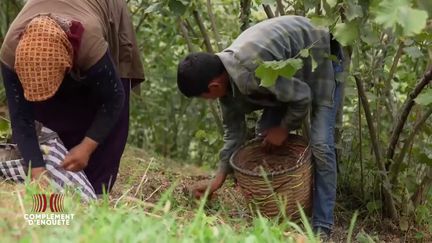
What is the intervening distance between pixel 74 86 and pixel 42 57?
51cm

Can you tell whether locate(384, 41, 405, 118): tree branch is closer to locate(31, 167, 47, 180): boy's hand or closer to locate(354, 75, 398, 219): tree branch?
locate(354, 75, 398, 219): tree branch

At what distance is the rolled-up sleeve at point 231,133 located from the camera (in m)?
Result: 3.83

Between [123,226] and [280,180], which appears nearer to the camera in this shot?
[123,226]

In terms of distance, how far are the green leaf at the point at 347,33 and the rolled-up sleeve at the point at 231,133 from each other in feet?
4.07

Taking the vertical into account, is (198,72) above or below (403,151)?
above

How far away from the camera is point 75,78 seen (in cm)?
319

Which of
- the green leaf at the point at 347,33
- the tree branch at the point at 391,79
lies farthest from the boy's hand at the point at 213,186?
the green leaf at the point at 347,33

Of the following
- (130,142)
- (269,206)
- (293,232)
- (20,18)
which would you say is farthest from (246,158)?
(130,142)

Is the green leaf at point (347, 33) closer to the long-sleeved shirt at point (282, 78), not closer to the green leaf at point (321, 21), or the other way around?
the green leaf at point (321, 21)

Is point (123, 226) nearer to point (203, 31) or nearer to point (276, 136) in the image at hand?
point (276, 136)

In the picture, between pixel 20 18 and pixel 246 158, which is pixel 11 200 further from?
pixel 246 158

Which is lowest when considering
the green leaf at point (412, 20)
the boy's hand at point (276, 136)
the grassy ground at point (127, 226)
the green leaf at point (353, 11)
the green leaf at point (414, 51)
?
the boy's hand at point (276, 136)

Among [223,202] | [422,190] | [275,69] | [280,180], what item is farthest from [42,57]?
[422,190]

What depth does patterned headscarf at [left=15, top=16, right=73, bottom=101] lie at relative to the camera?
284 centimetres
